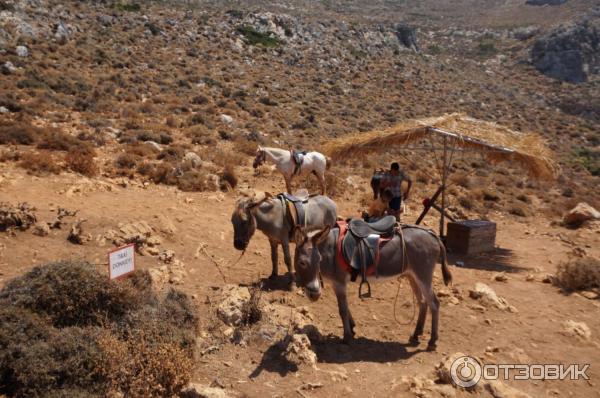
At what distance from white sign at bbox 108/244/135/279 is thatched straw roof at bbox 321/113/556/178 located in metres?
7.60

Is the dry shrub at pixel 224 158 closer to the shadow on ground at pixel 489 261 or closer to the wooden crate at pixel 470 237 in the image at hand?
the wooden crate at pixel 470 237

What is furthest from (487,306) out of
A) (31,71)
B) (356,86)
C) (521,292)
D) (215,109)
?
(356,86)

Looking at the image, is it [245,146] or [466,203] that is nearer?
[466,203]

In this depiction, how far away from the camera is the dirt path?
5.29m

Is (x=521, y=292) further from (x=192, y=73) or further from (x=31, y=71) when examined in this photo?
(x=192, y=73)

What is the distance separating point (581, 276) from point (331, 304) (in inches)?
208

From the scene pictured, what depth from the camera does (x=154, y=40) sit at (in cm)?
3447

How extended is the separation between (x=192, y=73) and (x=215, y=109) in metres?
8.08

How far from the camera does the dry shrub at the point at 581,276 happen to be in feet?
28.6

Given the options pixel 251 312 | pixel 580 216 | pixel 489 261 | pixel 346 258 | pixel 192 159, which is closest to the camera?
pixel 346 258

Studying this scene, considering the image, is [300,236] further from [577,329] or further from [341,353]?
[577,329]

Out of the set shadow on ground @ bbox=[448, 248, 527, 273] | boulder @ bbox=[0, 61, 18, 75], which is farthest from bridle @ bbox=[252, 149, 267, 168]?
boulder @ bbox=[0, 61, 18, 75]

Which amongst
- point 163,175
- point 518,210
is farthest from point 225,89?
point 518,210

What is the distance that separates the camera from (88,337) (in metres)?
4.68
